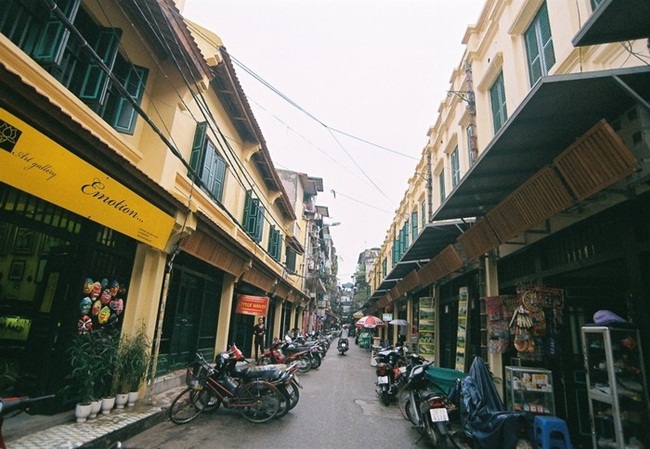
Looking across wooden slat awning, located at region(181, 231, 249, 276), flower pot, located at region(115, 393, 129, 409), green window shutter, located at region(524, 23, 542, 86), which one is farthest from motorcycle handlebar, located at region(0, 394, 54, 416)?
green window shutter, located at region(524, 23, 542, 86)

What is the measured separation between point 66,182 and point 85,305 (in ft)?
7.94

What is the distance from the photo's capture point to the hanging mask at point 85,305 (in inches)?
227

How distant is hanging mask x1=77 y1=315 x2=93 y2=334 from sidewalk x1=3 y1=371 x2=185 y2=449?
126 centimetres

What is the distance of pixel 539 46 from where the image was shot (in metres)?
7.23

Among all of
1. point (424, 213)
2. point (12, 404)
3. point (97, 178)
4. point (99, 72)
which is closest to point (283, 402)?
point (12, 404)

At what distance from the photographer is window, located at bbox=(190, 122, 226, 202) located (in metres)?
8.88

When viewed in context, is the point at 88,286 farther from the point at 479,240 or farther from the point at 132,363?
the point at 479,240

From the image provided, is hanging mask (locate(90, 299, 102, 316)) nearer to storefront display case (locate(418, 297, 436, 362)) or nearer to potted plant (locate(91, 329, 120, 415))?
potted plant (locate(91, 329, 120, 415))

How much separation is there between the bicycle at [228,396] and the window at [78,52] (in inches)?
197

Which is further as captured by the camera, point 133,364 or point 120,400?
point 133,364

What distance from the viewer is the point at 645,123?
3426 millimetres

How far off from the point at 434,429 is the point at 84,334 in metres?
5.77

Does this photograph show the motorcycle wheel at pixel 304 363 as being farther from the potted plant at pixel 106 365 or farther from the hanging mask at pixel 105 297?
the hanging mask at pixel 105 297

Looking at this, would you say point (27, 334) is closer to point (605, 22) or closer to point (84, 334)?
point (84, 334)
